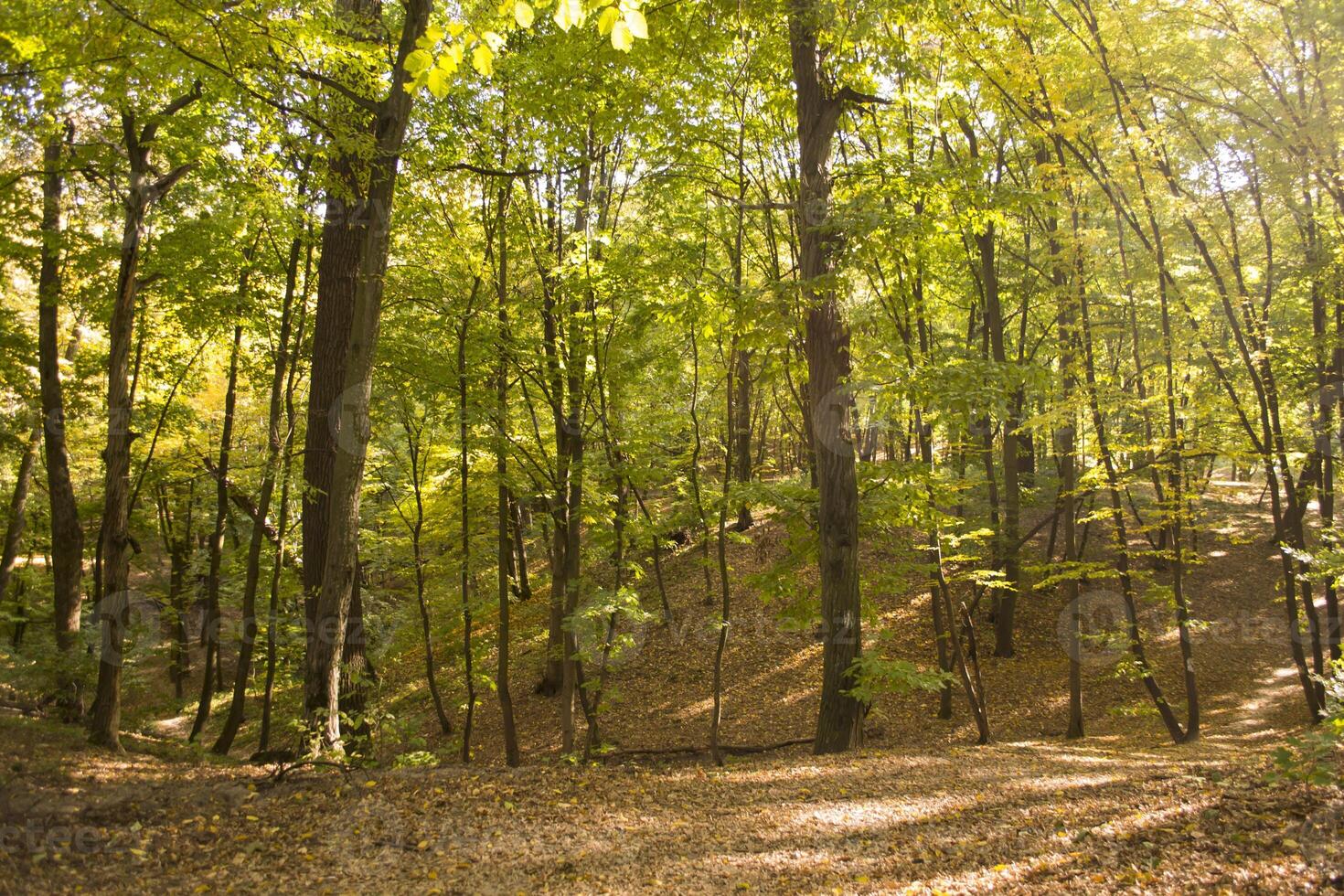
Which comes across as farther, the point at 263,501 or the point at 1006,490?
the point at 1006,490

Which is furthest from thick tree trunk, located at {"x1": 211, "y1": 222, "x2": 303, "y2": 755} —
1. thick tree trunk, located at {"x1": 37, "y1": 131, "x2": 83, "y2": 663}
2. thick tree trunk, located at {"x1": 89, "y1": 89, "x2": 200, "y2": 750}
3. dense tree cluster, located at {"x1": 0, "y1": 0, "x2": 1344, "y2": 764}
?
thick tree trunk, located at {"x1": 37, "y1": 131, "x2": 83, "y2": 663}

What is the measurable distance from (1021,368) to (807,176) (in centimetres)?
286

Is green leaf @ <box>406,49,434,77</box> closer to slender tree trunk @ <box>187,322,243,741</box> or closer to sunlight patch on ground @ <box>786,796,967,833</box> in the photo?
sunlight patch on ground @ <box>786,796,967,833</box>

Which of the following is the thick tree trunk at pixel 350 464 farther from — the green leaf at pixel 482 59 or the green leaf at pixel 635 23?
the green leaf at pixel 635 23

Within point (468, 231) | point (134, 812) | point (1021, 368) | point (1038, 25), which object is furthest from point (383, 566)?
point (1038, 25)

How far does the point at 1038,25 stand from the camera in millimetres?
8258

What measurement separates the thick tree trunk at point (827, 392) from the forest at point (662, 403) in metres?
0.04

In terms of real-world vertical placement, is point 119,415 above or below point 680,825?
above

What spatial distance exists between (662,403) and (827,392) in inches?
295

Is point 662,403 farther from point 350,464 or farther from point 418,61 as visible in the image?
point 418,61

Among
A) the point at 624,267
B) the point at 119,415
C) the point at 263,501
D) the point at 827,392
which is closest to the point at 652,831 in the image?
the point at 827,392

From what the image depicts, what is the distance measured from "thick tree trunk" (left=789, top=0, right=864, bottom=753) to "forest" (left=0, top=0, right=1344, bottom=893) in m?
0.04

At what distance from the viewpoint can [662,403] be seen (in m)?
14.7

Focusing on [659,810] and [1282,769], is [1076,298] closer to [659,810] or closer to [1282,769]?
[1282,769]
